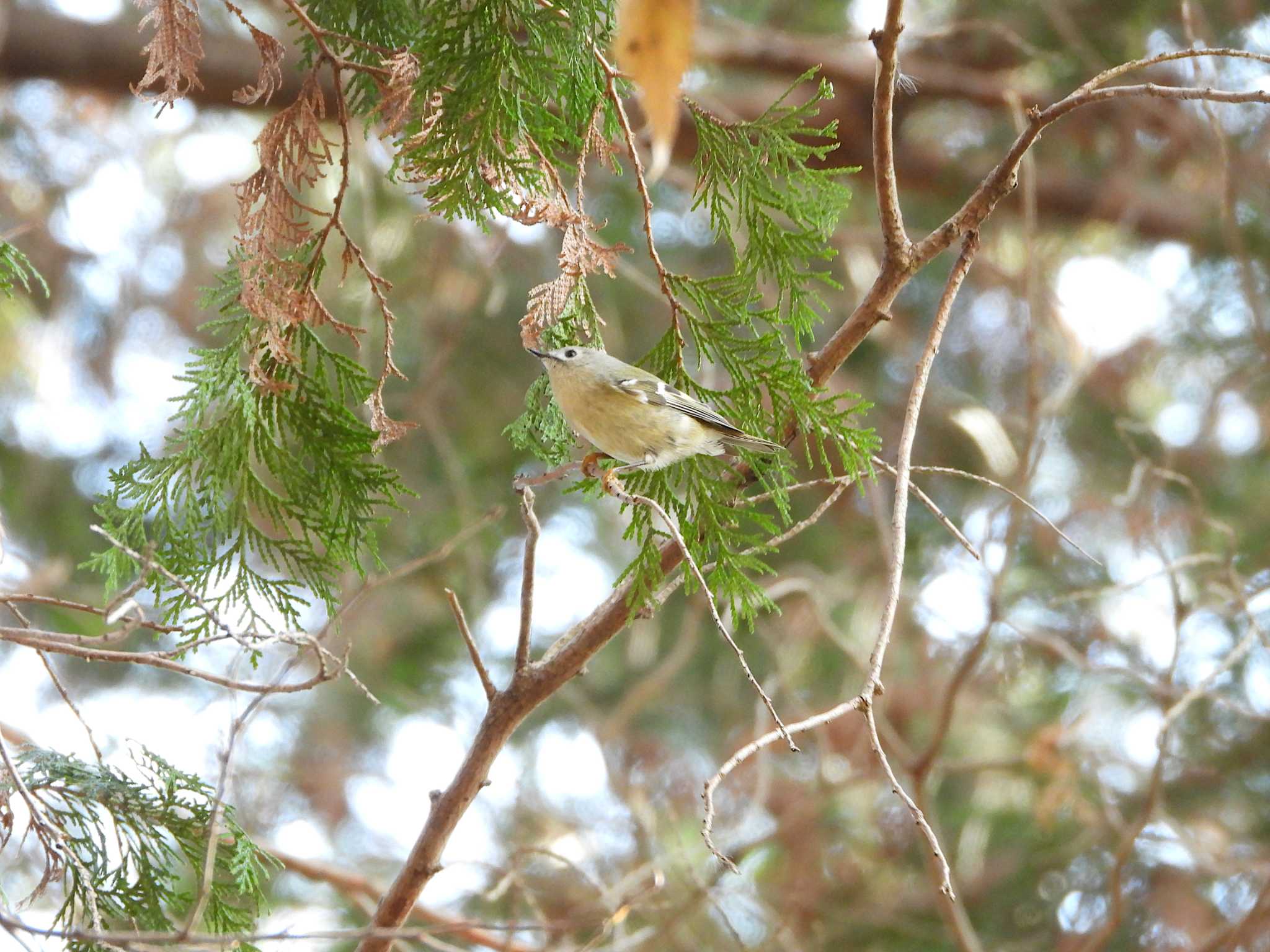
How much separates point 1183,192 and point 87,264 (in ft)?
22.0

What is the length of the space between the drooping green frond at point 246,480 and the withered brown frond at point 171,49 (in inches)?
13.5

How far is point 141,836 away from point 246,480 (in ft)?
2.30

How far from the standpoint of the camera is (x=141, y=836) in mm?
2203

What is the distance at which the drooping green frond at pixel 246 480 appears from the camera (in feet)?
7.12

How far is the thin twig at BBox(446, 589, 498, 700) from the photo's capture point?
6.99ft

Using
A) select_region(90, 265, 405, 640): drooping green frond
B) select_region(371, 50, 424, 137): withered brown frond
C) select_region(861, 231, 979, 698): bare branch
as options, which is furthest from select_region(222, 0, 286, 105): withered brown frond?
select_region(861, 231, 979, 698): bare branch

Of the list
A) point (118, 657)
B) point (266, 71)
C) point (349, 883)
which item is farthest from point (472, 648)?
point (349, 883)

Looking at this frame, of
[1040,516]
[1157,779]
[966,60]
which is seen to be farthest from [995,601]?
[966,60]

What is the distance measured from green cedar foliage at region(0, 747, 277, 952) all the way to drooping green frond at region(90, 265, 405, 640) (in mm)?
328

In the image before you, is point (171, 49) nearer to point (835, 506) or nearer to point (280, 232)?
point (280, 232)

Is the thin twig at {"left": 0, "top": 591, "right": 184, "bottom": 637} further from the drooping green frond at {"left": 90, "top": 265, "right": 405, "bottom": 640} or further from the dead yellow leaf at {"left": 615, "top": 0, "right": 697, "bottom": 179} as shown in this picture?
the dead yellow leaf at {"left": 615, "top": 0, "right": 697, "bottom": 179}

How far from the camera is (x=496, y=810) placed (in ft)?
21.9

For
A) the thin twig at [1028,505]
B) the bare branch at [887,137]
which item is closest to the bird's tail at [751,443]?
the thin twig at [1028,505]

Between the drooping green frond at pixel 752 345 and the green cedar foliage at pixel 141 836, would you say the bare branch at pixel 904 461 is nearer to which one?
the drooping green frond at pixel 752 345
